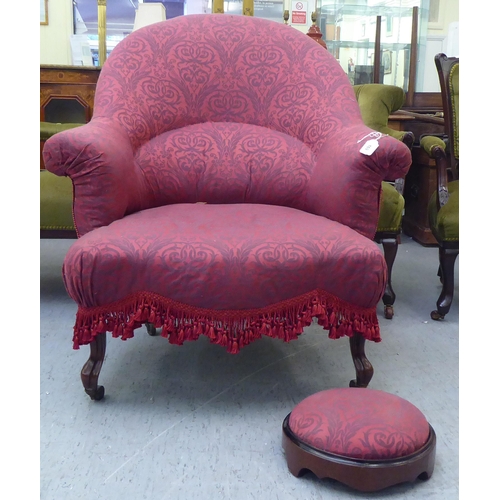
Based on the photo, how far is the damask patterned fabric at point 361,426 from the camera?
116 cm

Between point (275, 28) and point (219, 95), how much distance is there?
12.3 inches

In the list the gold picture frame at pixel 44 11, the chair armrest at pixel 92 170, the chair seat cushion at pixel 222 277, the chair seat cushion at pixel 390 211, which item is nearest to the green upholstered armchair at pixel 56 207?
the chair armrest at pixel 92 170

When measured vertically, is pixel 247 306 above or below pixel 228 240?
below

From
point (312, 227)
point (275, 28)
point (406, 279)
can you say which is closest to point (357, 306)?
point (312, 227)

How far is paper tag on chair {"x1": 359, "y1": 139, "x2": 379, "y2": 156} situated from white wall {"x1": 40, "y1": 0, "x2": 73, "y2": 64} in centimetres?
285

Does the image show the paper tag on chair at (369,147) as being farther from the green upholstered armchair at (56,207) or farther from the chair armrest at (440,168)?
the green upholstered armchair at (56,207)

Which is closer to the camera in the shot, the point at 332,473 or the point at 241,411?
the point at 332,473

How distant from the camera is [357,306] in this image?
1470 millimetres

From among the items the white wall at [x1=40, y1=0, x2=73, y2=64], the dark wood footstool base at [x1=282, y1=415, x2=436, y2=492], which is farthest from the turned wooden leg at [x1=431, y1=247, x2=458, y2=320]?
the white wall at [x1=40, y1=0, x2=73, y2=64]

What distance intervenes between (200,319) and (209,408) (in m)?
0.28

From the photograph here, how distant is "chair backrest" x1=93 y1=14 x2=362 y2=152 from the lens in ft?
6.03

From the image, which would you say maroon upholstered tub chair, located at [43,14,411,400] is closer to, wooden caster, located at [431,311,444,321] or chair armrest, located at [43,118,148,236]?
chair armrest, located at [43,118,148,236]

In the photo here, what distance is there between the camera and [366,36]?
381 centimetres

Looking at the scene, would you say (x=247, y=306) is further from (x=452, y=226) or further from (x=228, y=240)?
(x=452, y=226)
